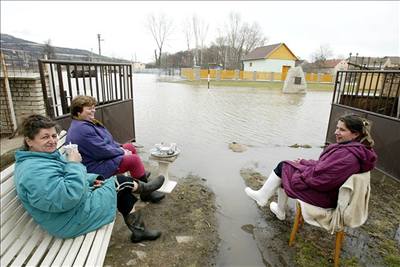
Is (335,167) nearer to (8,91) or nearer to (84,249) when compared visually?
(84,249)

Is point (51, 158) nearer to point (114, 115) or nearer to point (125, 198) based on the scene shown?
point (125, 198)

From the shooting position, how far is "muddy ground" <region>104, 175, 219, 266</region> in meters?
2.16

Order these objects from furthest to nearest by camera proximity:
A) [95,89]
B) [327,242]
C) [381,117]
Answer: [95,89], [381,117], [327,242]

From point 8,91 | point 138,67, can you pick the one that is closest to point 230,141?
point 8,91

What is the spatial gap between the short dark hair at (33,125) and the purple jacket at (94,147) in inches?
31.6

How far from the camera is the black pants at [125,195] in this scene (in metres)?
2.18

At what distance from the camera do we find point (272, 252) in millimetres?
2316

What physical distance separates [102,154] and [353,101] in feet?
17.1

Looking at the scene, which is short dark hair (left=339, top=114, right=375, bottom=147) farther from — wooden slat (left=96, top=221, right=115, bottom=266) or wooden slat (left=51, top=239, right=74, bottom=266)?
wooden slat (left=51, top=239, right=74, bottom=266)

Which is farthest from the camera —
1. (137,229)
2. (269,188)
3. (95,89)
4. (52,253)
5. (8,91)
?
(8,91)

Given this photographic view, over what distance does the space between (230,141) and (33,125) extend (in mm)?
4701

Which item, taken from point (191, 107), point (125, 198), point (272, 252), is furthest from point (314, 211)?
Answer: point (191, 107)

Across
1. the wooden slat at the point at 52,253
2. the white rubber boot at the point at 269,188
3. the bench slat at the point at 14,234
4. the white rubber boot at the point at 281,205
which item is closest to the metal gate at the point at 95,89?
the bench slat at the point at 14,234

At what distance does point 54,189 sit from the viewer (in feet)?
4.74
